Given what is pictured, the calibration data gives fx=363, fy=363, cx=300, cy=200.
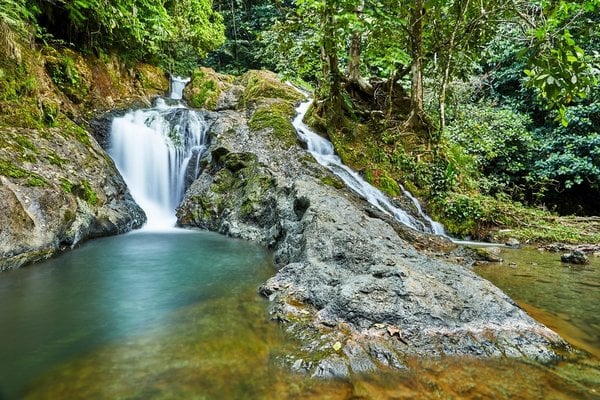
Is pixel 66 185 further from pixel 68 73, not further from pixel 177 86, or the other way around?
pixel 177 86

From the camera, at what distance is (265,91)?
41.9 ft

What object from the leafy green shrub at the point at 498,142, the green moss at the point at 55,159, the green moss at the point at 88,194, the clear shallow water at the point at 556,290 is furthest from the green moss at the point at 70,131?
the leafy green shrub at the point at 498,142

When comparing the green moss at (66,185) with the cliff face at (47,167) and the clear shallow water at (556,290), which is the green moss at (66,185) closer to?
the cliff face at (47,167)

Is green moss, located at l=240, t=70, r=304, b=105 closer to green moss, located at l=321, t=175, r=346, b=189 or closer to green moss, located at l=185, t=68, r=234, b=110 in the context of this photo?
green moss, located at l=185, t=68, r=234, b=110

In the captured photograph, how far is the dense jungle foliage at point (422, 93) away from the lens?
319 inches

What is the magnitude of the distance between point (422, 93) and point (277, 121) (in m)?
4.15

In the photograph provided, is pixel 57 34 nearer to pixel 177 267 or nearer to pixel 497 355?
pixel 177 267

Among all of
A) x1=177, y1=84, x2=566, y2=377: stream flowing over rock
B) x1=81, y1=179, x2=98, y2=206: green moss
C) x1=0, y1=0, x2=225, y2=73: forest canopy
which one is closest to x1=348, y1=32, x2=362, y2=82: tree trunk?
x1=0, y1=0, x2=225, y2=73: forest canopy

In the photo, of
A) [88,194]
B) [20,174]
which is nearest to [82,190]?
[88,194]

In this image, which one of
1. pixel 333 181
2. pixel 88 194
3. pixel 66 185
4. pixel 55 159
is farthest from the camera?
pixel 333 181

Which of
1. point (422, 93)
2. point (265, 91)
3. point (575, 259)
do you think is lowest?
point (575, 259)

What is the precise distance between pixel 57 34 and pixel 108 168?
5.56 metres

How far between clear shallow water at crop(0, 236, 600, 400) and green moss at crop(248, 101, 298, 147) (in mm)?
5491

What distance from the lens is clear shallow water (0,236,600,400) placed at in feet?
7.11
